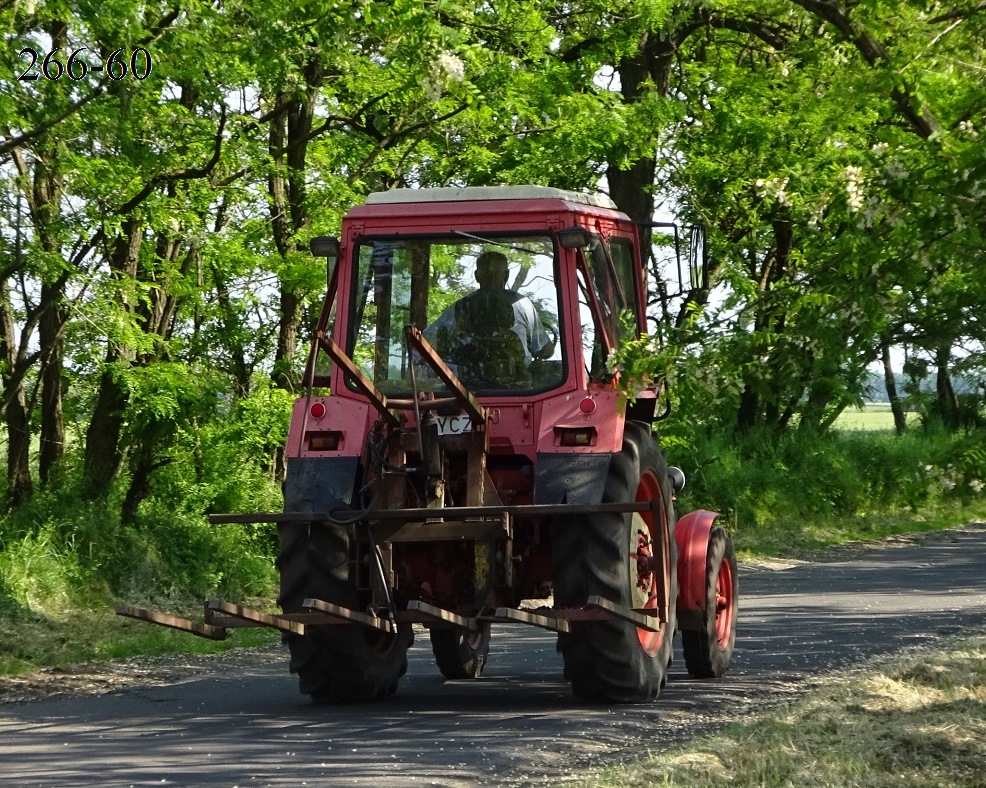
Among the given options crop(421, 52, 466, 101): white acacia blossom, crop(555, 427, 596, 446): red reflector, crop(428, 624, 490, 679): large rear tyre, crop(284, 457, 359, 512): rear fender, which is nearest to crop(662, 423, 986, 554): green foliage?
crop(421, 52, 466, 101): white acacia blossom

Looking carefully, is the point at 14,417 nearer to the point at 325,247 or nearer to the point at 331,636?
the point at 325,247

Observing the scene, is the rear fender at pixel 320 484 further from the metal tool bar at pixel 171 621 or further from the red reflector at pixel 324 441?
the metal tool bar at pixel 171 621

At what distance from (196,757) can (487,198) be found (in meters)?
3.84

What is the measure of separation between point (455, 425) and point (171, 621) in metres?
2.02

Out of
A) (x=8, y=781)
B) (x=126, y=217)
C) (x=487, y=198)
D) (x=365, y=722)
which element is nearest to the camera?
(x=8, y=781)

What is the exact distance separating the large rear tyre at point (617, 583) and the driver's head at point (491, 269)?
3.86 feet

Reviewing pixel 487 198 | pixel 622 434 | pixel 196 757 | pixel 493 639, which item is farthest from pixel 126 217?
pixel 196 757

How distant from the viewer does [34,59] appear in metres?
13.4

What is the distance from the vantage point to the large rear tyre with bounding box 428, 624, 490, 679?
10.8 meters

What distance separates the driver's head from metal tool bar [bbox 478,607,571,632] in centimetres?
207

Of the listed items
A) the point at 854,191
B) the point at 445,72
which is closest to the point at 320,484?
the point at 854,191

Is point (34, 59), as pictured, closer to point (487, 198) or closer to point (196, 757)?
point (487, 198)

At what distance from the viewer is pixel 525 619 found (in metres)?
8.36

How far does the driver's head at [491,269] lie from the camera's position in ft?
32.2
